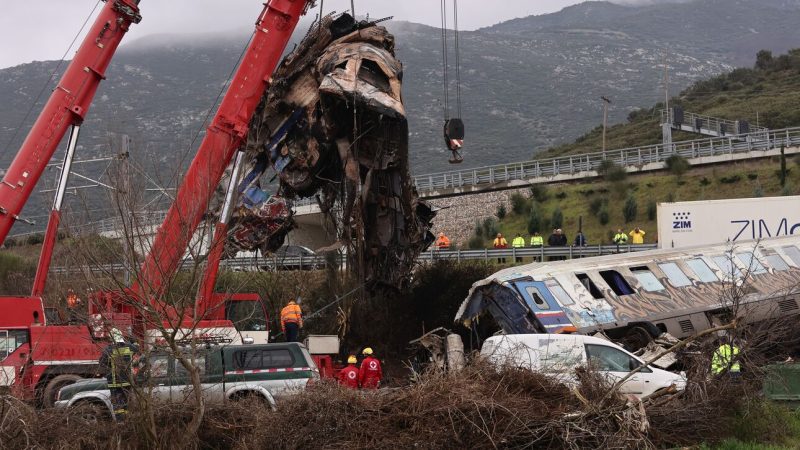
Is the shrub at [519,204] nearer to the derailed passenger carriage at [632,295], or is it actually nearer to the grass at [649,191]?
the grass at [649,191]

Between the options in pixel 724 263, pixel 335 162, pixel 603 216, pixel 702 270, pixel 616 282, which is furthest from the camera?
pixel 603 216

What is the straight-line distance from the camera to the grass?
5306 centimetres

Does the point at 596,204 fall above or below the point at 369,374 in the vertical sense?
above

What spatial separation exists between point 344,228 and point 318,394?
827 cm

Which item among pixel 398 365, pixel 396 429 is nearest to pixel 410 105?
pixel 398 365

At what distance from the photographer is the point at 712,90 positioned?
365 feet

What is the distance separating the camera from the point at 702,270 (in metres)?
24.1

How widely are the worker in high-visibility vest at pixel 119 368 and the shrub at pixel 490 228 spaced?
134 ft

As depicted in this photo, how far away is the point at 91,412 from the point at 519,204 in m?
45.3

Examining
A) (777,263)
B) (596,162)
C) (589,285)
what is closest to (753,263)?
(777,263)

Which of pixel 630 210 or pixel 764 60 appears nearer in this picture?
pixel 630 210

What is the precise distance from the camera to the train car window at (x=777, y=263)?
2477 centimetres

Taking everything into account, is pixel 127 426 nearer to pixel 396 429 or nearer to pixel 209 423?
pixel 209 423

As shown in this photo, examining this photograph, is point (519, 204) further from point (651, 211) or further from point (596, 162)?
point (651, 211)
